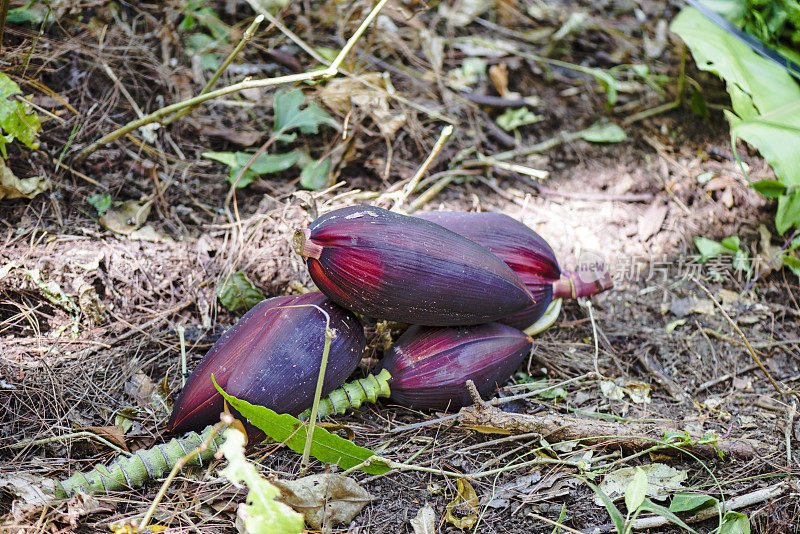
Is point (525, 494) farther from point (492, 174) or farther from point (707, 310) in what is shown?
point (492, 174)

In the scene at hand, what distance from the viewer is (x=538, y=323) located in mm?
1898

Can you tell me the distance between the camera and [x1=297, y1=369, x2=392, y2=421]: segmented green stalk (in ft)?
5.02

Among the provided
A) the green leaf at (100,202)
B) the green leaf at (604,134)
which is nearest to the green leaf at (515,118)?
the green leaf at (604,134)

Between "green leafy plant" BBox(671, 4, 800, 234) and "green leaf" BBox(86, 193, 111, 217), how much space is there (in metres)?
2.11

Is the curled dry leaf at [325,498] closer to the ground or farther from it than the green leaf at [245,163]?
closer to the ground

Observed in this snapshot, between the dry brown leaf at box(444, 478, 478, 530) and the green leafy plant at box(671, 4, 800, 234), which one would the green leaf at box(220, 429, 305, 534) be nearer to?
the dry brown leaf at box(444, 478, 478, 530)

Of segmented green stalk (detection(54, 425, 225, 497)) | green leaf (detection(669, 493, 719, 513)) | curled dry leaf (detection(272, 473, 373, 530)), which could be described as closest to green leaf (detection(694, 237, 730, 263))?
green leaf (detection(669, 493, 719, 513))

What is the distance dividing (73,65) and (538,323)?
191 centimetres

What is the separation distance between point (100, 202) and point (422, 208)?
3.67 feet

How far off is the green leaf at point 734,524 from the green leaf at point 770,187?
4.26 ft

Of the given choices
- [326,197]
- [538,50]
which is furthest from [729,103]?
[326,197]

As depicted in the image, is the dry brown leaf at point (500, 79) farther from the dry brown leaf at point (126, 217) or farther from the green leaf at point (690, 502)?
the green leaf at point (690, 502)

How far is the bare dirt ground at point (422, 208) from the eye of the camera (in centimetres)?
142

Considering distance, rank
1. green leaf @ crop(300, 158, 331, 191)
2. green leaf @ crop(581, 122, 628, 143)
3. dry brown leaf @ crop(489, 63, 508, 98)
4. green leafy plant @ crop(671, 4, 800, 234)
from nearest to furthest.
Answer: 1. green leafy plant @ crop(671, 4, 800, 234)
2. green leaf @ crop(300, 158, 331, 191)
3. green leaf @ crop(581, 122, 628, 143)
4. dry brown leaf @ crop(489, 63, 508, 98)
